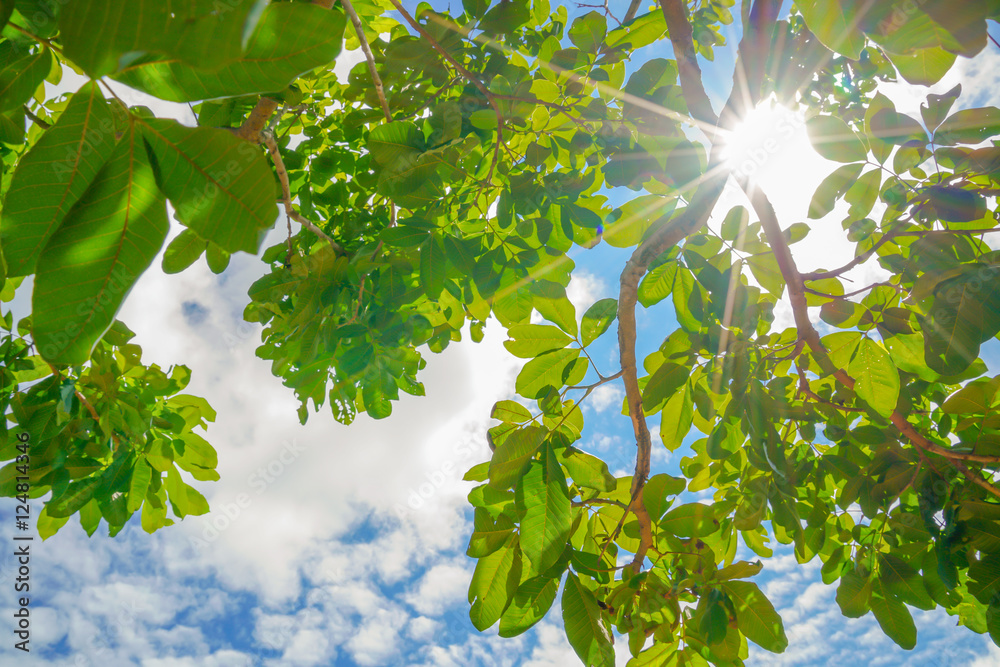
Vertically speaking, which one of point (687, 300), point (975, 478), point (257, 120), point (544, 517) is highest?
point (257, 120)

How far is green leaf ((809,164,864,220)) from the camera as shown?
1.50 m

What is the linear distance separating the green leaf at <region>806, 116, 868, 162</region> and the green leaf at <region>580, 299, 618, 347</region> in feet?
2.44

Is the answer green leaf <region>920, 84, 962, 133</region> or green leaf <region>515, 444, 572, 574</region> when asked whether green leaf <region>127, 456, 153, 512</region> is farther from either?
green leaf <region>920, 84, 962, 133</region>

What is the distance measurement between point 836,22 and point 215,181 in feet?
3.45

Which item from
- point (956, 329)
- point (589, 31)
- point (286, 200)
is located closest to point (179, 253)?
point (286, 200)

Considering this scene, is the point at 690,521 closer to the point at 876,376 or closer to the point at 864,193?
the point at 876,376

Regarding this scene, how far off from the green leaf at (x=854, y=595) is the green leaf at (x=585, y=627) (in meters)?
0.83

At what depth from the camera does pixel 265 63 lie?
663 mm

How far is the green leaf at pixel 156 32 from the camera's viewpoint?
58 centimetres

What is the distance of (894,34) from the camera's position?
34.4 inches

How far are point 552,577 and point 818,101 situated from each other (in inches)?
121

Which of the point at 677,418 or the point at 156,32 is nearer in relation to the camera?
the point at 156,32

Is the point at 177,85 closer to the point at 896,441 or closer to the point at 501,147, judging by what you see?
the point at 501,147

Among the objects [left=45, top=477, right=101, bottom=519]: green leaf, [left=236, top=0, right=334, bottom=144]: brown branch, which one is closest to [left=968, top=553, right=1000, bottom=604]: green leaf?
[left=236, top=0, right=334, bottom=144]: brown branch
